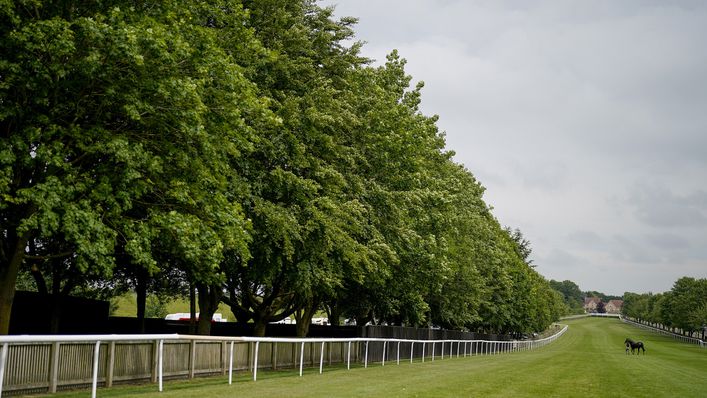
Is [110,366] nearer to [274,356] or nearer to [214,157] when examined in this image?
[214,157]

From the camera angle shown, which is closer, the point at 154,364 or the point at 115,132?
the point at 154,364

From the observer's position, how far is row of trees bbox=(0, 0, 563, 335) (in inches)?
619

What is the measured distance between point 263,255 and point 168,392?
9.85m

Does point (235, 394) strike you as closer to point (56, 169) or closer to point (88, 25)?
point (56, 169)

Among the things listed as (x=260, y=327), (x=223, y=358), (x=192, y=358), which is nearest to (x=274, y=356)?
(x=223, y=358)

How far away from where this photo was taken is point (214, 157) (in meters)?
18.9

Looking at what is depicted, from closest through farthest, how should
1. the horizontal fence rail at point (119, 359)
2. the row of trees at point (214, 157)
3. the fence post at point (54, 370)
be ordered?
the horizontal fence rail at point (119, 359)
the fence post at point (54, 370)
the row of trees at point (214, 157)

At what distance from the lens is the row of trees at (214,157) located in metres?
15.7

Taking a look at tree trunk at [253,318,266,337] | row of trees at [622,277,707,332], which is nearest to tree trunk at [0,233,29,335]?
tree trunk at [253,318,266,337]

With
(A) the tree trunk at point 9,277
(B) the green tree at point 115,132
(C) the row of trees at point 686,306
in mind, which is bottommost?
(C) the row of trees at point 686,306

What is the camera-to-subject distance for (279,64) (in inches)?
989

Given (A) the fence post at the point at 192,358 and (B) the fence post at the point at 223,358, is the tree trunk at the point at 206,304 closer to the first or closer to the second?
(B) the fence post at the point at 223,358

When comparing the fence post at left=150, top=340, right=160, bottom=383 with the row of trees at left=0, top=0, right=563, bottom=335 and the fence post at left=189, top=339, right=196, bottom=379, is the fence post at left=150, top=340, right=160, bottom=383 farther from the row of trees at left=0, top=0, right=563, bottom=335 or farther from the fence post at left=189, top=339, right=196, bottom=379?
the row of trees at left=0, top=0, right=563, bottom=335

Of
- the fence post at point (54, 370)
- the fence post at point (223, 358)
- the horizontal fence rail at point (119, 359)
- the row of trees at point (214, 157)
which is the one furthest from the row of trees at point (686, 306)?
the fence post at point (54, 370)
